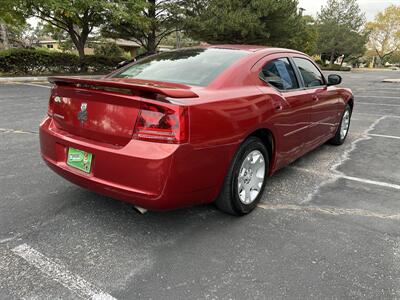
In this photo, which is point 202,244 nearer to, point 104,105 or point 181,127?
point 181,127

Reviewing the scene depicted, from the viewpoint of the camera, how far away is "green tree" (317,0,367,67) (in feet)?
172

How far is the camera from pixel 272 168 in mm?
3500

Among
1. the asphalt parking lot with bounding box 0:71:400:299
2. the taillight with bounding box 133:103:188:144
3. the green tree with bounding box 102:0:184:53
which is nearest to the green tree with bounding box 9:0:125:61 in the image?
the green tree with bounding box 102:0:184:53

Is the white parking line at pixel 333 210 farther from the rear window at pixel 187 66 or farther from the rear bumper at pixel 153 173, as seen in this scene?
the rear window at pixel 187 66

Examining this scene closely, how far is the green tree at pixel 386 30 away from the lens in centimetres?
7169

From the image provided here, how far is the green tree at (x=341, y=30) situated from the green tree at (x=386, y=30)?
18927mm

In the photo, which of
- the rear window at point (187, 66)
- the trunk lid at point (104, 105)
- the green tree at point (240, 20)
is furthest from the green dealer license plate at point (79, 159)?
the green tree at point (240, 20)

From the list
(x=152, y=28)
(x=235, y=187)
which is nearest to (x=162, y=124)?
(x=235, y=187)

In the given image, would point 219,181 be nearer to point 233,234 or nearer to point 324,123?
point 233,234

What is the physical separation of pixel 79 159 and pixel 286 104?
2064 mm

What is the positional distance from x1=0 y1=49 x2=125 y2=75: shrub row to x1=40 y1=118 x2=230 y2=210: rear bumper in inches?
629

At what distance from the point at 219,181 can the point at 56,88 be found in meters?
1.64

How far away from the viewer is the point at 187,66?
3.24 meters

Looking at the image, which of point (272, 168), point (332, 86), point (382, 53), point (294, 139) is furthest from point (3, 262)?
point (382, 53)
